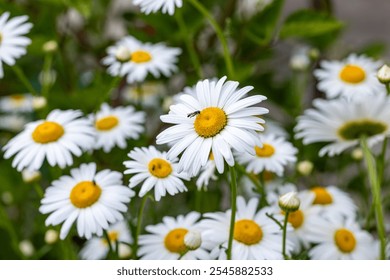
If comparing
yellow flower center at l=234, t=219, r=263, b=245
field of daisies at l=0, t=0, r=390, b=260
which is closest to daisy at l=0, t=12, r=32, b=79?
field of daisies at l=0, t=0, r=390, b=260

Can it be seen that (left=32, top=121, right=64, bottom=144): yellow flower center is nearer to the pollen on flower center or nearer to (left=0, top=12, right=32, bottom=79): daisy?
(left=0, top=12, right=32, bottom=79): daisy

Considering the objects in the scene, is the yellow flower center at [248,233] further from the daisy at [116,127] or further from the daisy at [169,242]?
the daisy at [116,127]

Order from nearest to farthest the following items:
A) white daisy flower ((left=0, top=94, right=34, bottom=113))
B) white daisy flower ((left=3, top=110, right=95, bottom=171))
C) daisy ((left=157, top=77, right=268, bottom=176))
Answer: daisy ((left=157, top=77, right=268, bottom=176)), white daisy flower ((left=3, top=110, right=95, bottom=171)), white daisy flower ((left=0, top=94, right=34, bottom=113))

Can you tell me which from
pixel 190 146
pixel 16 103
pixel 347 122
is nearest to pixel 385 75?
pixel 347 122

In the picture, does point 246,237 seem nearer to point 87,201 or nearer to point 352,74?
point 87,201

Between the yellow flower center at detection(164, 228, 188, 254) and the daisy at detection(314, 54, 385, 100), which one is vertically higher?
the daisy at detection(314, 54, 385, 100)
